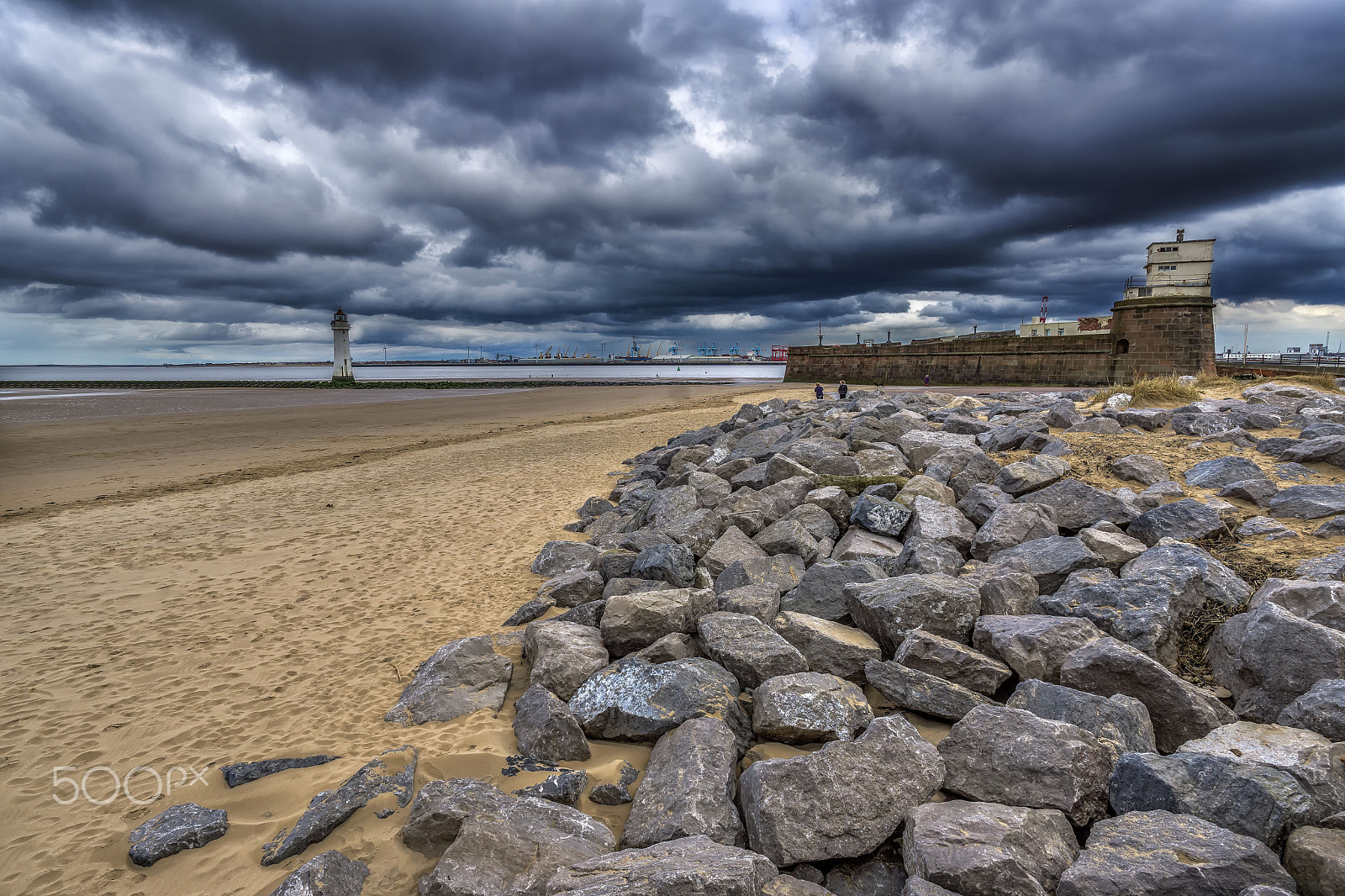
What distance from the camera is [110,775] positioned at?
11.6 ft

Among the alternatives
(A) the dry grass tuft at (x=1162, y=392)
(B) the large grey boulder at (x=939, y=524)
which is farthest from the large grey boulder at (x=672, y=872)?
(A) the dry grass tuft at (x=1162, y=392)

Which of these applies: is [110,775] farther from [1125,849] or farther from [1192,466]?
[1192,466]

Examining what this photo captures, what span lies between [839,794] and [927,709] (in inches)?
39.4

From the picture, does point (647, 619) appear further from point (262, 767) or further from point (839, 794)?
point (262, 767)

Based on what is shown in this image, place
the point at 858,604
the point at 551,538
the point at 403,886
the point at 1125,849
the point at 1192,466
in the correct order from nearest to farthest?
the point at 1125,849
the point at 403,886
the point at 858,604
the point at 1192,466
the point at 551,538

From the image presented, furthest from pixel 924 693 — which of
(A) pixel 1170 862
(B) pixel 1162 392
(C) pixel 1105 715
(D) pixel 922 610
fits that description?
(B) pixel 1162 392

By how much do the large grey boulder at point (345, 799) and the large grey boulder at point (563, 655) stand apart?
A: 34.8 inches

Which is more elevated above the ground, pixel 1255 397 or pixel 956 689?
pixel 1255 397

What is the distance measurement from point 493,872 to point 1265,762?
3083 millimetres

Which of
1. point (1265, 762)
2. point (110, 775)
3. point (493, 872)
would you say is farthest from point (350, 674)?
point (1265, 762)

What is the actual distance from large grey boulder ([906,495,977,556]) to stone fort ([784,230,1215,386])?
13.7 m

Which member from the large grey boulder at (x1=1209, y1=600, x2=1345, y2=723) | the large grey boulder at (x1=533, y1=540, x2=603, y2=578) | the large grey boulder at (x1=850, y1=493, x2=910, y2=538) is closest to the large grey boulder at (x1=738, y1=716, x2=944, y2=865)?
the large grey boulder at (x1=1209, y1=600, x2=1345, y2=723)

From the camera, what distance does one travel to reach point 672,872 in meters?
2.07

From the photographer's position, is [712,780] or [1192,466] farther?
[1192,466]
